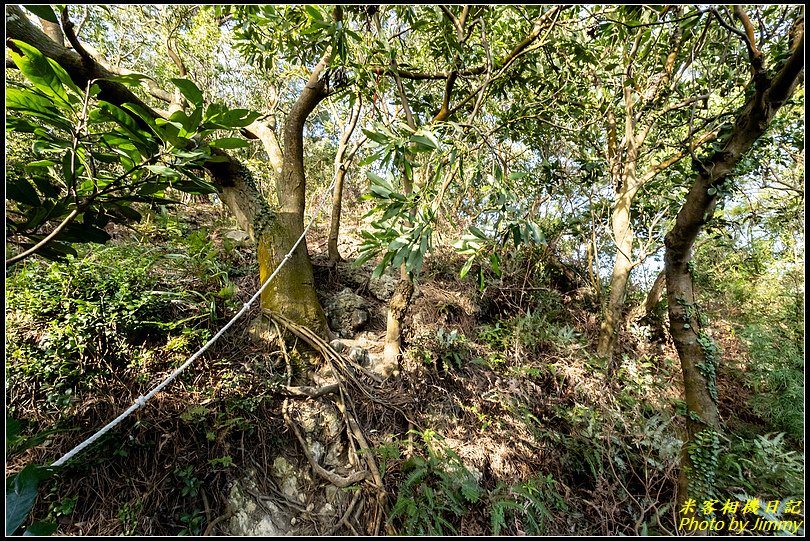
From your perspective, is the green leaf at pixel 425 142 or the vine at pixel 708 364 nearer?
the green leaf at pixel 425 142

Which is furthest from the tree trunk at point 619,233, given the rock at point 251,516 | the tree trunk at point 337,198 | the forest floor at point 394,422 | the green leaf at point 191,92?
the green leaf at point 191,92

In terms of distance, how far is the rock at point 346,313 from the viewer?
2926 mm

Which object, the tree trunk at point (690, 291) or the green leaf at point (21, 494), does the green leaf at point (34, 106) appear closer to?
the green leaf at point (21, 494)

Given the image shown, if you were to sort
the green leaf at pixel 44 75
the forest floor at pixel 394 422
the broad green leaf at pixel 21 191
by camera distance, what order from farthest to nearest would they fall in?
the forest floor at pixel 394 422, the broad green leaf at pixel 21 191, the green leaf at pixel 44 75

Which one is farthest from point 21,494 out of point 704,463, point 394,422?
point 704,463

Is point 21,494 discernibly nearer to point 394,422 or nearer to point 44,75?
point 44,75

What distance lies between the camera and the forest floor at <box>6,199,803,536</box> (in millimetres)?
1623

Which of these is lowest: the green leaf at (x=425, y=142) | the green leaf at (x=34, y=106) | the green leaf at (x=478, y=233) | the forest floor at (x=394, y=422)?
the forest floor at (x=394, y=422)

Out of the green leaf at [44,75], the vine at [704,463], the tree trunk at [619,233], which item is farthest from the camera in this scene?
the tree trunk at [619,233]

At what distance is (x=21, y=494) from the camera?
68cm

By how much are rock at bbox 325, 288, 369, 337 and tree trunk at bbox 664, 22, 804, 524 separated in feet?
8.23

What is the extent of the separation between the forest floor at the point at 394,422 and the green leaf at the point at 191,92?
180cm

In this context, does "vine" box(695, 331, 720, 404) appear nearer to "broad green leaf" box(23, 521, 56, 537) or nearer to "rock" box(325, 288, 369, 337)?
"rock" box(325, 288, 369, 337)

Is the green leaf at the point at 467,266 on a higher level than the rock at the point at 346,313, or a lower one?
higher
